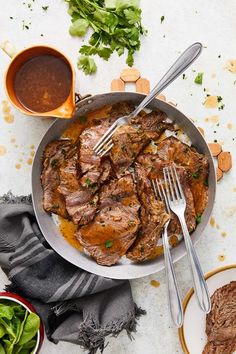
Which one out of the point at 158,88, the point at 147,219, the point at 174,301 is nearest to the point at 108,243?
the point at 147,219

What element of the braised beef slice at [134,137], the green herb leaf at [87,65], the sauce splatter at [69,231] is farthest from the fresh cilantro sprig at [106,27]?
the sauce splatter at [69,231]

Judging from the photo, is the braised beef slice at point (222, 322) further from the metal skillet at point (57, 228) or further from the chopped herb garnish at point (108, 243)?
the chopped herb garnish at point (108, 243)

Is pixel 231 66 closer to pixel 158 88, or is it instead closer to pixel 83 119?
pixel 158 88

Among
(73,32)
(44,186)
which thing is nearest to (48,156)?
(44,186)

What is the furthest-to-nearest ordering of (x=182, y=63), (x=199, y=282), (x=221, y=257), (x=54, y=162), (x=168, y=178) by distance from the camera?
1. (x=221, y=257)
2. (x=54, y=162)
3. (x=168, y=178)
4. (x=199, y=282)
5. (x=182, y=63)

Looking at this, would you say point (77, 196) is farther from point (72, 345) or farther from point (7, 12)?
point (7, 12)

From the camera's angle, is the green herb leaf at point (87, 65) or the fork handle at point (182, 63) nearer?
the fork handle at point (182, 63)
